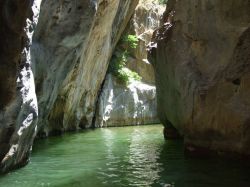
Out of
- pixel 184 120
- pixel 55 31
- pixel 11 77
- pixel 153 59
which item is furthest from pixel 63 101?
pixel 11 77

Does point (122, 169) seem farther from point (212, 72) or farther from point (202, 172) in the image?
point (212, 72)

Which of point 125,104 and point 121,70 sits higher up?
point 121,70

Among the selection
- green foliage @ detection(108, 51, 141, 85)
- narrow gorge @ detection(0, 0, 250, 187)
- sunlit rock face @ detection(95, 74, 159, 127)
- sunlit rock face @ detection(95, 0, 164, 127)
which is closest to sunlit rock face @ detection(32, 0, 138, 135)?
narrow gorge @ detection(0, 0, 250, 187)

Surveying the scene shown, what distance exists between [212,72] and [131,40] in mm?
17849

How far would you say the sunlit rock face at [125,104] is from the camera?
27.3 meters

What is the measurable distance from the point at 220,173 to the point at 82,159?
4.09 meters

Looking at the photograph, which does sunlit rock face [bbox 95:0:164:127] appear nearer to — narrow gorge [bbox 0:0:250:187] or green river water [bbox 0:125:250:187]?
narrow gorge [bbox 0:0:250:187]

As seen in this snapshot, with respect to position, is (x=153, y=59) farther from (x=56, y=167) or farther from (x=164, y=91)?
(x=56, y=167)

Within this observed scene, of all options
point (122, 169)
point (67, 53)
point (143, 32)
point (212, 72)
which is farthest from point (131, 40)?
point (122, 169)

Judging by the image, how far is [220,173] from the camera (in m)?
9.79

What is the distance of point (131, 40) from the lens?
1166 inches

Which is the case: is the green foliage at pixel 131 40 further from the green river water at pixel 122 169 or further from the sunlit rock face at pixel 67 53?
the green river water at pixel 122 169

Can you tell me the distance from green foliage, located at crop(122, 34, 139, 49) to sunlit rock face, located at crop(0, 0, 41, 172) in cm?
1956

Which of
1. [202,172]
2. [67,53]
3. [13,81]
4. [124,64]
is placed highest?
[124,64]
